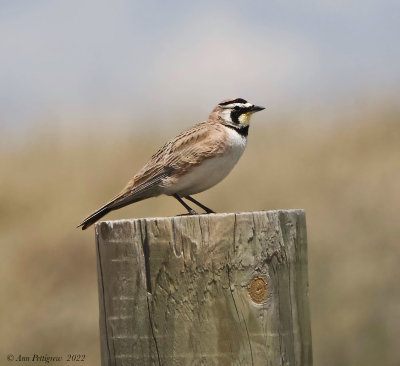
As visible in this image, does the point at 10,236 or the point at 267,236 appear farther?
the point at 10,236

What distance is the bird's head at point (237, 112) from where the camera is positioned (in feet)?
26.3

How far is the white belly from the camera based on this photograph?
7.36 m

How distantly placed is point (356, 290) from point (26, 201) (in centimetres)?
582

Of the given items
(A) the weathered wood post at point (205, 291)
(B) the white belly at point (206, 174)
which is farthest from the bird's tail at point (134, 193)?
(A) the weathered wood post at point (205, 291)

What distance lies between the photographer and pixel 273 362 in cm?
411

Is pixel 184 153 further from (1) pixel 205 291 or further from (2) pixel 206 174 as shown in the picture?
(1) pixel 205 291

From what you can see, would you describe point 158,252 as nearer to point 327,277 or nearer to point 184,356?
point 184,356

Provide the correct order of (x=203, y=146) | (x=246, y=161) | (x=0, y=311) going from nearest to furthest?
(x=203, y=146), (x=0, y=311), (x=246, y=161)

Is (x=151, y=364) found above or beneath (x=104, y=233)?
beneath

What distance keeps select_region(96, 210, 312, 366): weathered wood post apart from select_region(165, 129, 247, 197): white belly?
3.14 meters

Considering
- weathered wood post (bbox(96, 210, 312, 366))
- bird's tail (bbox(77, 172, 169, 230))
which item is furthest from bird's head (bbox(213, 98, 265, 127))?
weathered wood post (bbox(96, 210, 312, 366))

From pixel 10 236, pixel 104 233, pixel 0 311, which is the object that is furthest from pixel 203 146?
pixel 10 236

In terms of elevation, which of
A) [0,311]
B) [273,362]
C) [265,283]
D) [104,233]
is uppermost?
[104,233]

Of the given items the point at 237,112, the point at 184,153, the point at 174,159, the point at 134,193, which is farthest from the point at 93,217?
the point at 237,112
